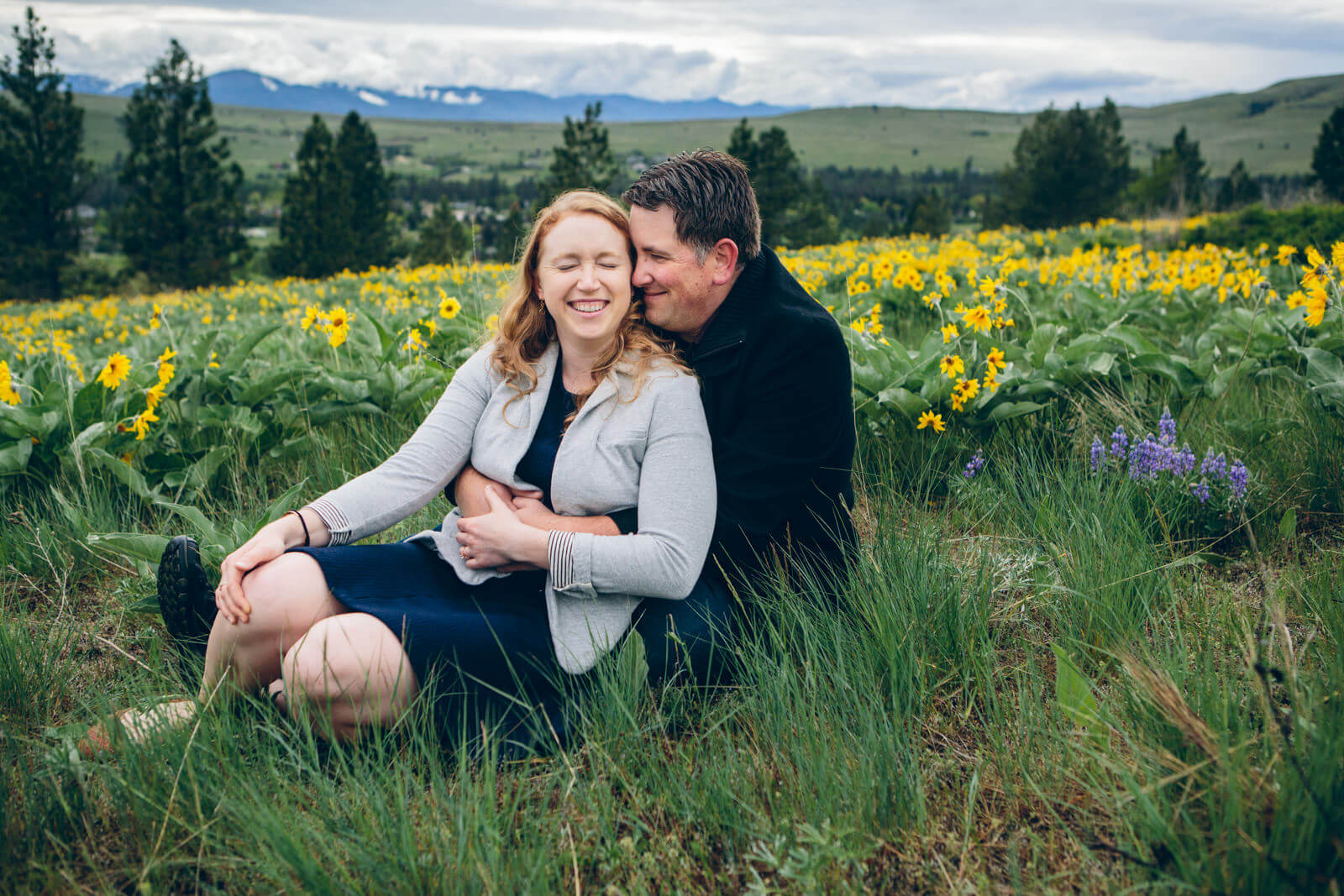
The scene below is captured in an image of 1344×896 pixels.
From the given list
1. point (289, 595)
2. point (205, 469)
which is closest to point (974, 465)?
point (289, 595)

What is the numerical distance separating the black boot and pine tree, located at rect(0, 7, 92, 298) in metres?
48.9

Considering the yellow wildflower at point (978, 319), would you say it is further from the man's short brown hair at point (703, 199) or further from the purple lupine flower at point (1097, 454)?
the man's short brown hair at point (703, 199)

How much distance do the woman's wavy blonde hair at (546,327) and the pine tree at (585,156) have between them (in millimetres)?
43961

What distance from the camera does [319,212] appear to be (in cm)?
4425

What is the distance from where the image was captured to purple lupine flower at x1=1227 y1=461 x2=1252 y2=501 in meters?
2.78

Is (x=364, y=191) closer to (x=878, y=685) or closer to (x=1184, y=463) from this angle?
(x=1184, y=463)

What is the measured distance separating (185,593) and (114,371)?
1900mm

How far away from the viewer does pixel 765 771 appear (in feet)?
5.73

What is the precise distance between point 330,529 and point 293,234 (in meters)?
48.2

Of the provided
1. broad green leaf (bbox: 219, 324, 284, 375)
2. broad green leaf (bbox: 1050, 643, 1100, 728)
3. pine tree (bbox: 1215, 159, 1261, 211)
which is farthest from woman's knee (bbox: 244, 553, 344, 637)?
pine tree (bbox: 1215, 159, 1261, 211)

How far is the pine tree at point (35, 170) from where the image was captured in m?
39.5

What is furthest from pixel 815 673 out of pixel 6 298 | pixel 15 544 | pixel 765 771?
pixel 6 298

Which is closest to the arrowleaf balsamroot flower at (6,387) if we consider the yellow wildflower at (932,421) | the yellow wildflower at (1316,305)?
the yellow wildflower at (932,421)

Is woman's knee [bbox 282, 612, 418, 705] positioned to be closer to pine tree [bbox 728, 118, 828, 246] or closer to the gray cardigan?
the gray cardigan
